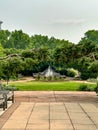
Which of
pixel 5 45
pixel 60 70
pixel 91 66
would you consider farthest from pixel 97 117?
pixel 5 45

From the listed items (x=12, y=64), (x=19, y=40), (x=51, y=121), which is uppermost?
(x=19, y=40)

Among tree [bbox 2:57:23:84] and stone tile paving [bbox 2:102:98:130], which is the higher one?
tree [bbox 2:57:23:84]

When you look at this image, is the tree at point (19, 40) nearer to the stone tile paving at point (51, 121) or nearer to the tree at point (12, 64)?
the tree at point (12, 64)

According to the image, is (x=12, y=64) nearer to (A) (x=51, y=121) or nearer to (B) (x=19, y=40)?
(A) (x=51, y=121)

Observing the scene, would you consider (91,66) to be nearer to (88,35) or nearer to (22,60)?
(22,60)

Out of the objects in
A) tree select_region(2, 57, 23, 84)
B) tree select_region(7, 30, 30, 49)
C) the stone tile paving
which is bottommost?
the stone tile paving

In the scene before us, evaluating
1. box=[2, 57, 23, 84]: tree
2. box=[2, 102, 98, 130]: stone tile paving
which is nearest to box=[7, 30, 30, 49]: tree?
box=[2, 57, 23, 84]: tree

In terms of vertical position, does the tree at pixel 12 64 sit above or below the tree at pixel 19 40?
below

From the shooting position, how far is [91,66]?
75.2 feet

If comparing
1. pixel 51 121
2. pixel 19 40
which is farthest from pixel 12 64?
pixel 19 40

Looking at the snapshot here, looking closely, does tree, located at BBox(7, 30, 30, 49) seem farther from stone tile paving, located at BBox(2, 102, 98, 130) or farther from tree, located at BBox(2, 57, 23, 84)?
stone tile paving, located at BBox(2, 102, 98, 130)

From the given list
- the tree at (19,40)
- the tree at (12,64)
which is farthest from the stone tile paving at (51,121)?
the tree at (19,40)

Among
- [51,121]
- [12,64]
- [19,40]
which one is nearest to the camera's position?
[51,121]

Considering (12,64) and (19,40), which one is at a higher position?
(19,40)
